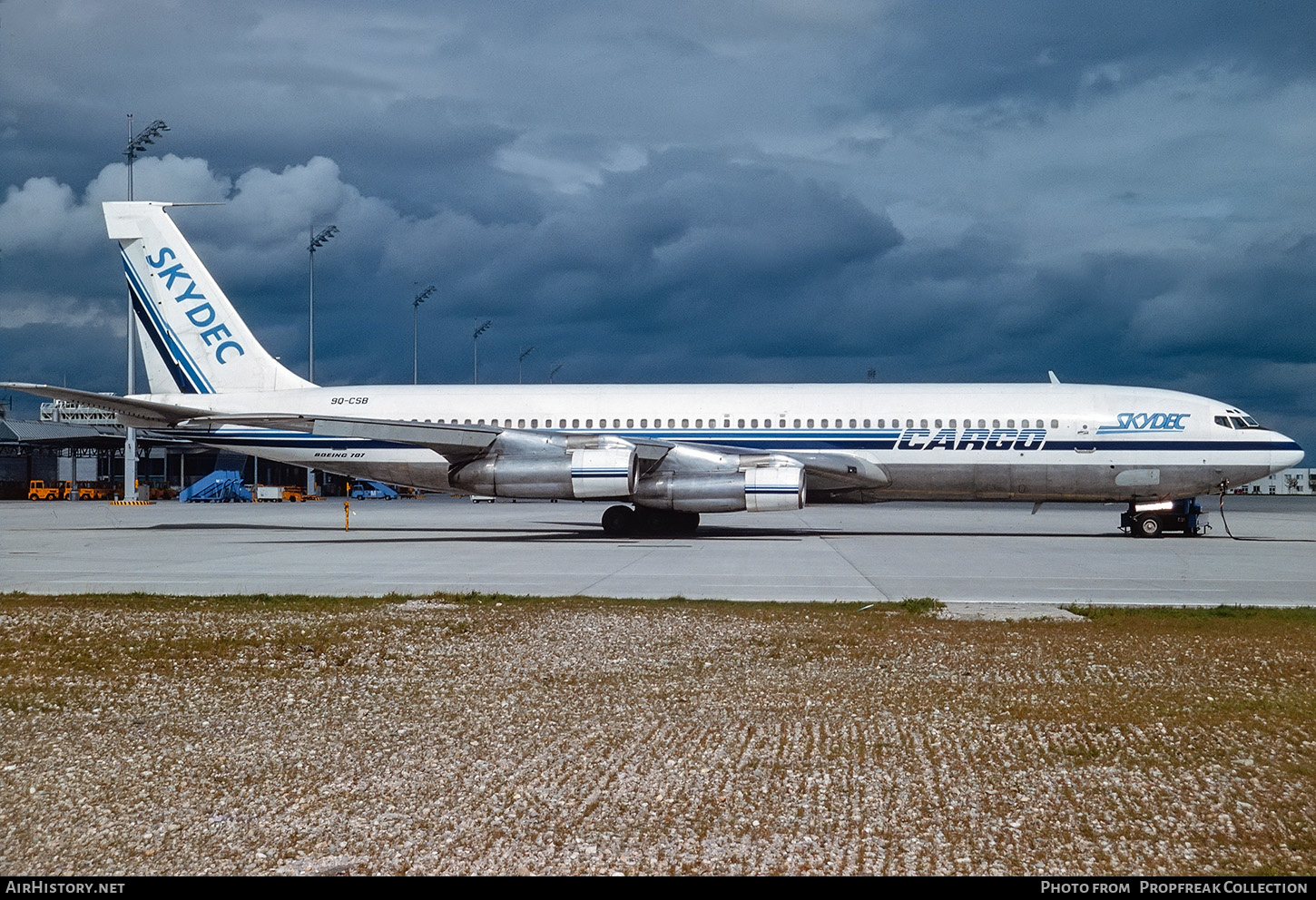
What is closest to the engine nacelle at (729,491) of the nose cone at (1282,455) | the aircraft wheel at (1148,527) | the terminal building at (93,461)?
the aircraft wheel at (1148,527)

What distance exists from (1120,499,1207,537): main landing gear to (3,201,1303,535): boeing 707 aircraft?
0.30ft

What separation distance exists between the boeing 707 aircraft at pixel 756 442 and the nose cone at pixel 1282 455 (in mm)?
46

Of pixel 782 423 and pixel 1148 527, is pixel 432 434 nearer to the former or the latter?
pixel 782 423

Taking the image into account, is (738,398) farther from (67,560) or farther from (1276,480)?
(1276,480)

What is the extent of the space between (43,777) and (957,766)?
5.00 m

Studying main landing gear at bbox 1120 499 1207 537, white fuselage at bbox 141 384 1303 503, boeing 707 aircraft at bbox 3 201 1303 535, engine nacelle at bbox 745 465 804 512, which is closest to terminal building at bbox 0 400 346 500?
boeing 707 aircraft at bbox 3 201 1303 535

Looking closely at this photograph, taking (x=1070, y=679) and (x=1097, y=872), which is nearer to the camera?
(x=1097, y=872)

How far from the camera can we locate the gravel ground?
471 cm

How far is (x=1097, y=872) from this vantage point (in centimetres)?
448

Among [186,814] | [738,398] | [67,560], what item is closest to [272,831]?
[186,814]

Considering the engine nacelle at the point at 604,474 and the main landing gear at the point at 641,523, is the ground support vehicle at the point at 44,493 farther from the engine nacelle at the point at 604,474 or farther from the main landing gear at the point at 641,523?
the engine nacelle at the point at 604,474

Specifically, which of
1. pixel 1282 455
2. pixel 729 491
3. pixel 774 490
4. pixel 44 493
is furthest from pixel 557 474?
pixel 44 493

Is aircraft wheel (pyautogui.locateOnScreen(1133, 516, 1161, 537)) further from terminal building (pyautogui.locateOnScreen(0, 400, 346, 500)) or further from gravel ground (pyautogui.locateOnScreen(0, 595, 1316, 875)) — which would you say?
terminal building (pyautogui.locateOnScreen(0, 400, 346, 500))
